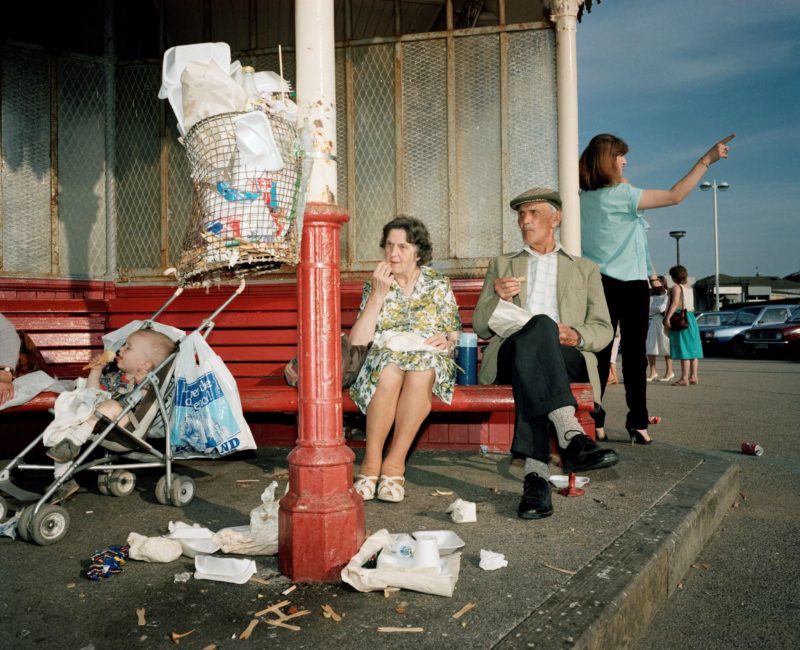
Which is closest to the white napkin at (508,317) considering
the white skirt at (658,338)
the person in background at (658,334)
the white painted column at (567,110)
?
the white painted column at (567,110)

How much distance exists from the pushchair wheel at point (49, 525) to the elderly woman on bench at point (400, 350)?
1.40m

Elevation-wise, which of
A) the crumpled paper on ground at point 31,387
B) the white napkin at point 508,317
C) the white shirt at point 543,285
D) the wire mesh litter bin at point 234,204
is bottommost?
the crumpled paper on ground at point 31,387

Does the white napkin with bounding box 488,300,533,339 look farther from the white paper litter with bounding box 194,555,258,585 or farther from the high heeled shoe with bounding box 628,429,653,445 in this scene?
the white paper litter with bounding box 194,555,258,585

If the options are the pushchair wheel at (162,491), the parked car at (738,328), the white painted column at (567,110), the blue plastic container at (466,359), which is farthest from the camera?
the parked car at (738,328)

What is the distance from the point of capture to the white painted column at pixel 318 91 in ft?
9.20

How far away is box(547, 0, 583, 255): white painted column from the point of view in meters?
6.59

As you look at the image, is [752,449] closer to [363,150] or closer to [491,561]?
[491,561]

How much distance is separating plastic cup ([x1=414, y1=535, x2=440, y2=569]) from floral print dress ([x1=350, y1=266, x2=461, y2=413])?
1474mm

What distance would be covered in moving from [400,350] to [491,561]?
153 cm

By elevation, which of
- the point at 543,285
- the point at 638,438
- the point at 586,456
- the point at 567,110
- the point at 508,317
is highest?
the point at 567,110

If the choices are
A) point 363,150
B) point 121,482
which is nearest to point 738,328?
point 363,150

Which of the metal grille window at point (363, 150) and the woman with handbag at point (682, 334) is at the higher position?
the metal grille window at point (363, 150)

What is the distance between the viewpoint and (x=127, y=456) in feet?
13.2

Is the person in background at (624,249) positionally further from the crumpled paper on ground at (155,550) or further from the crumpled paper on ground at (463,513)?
the crumpled paper on ground at (155,550)
